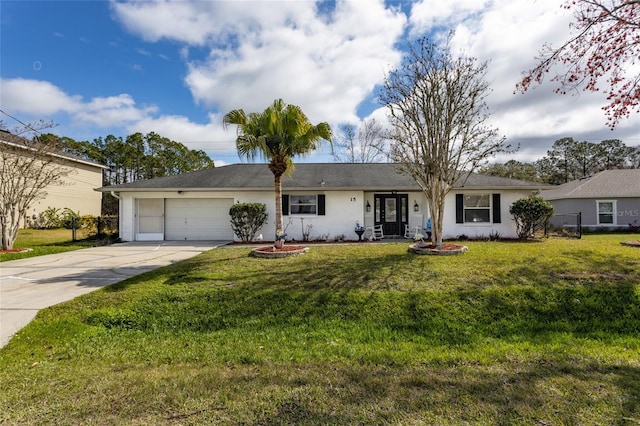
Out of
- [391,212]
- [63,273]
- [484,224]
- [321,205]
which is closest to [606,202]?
[484,224]

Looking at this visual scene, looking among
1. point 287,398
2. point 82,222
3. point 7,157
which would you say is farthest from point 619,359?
point 82,222

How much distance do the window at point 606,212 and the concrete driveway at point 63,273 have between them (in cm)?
2404

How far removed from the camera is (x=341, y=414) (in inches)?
97.7

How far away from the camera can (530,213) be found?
1252 centimetres

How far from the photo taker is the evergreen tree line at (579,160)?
1779 inches

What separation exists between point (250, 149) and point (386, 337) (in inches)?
266

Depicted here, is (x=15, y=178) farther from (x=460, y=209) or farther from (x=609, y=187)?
(x=609, y=187)

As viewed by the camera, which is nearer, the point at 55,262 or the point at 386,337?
the point at 386,337

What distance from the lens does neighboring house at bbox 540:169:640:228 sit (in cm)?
1955

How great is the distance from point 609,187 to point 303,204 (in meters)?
20.8

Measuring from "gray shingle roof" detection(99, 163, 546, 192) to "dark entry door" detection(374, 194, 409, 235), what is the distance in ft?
2.74

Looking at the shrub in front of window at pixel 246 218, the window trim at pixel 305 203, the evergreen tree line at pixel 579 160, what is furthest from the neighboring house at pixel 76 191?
the evergreen tree line at pixel 579 160

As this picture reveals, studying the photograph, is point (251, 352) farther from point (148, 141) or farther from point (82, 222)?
point (148, 141)

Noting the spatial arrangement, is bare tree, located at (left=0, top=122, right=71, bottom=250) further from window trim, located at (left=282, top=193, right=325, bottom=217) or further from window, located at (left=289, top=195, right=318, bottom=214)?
window, located at (left=289, top=195, right=318, bottom=214)
